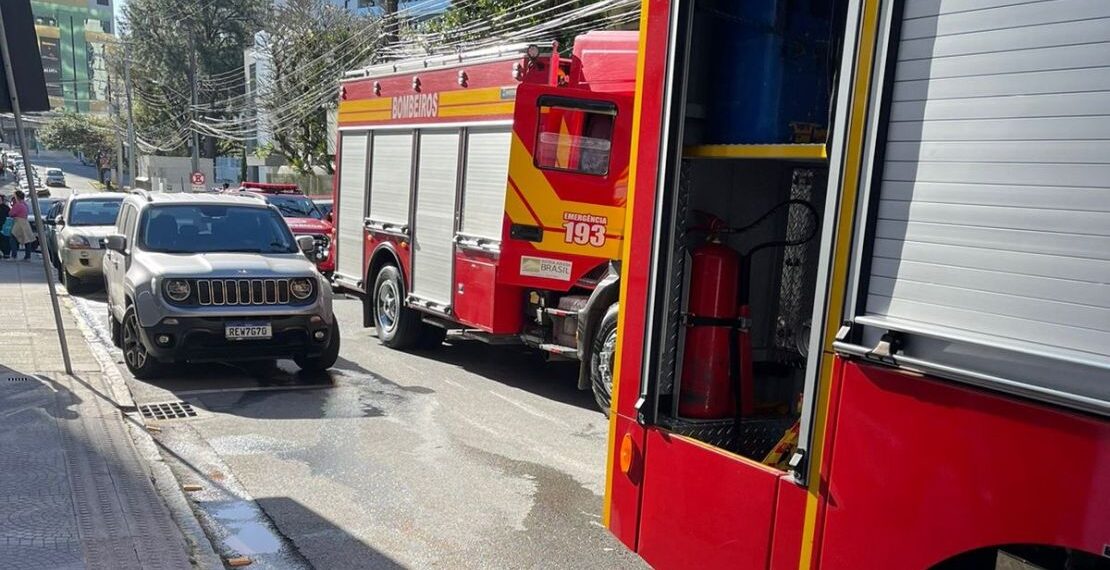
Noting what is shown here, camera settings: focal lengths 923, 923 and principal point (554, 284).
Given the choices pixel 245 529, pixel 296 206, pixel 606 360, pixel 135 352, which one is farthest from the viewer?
pixel 296 206

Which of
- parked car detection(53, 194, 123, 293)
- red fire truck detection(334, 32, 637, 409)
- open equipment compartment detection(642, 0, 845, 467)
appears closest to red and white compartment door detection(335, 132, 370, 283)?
red fire truck detection(334, 32, 637, 409)

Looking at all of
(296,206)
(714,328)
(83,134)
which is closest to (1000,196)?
(714,328)

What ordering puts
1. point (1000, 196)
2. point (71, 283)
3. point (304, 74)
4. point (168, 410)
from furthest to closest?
point (304, 74) < point (71, 283) < point (168, 410) < point (1000, 196)

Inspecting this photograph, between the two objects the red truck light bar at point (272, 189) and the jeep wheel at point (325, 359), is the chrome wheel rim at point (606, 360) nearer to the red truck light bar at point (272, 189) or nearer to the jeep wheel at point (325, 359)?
the jeep wheel at point (325, 359)

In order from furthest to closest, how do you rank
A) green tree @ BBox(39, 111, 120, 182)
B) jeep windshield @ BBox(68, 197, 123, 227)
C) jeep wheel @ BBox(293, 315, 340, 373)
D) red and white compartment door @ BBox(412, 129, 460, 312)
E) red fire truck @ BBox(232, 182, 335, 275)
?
green tree @ BBox(39, 111, 120, 182) → red fire truck @ BBox(232, 182, 335, 275) → jeep windshield @ BBox(68, 197, 123, 227) → red and white compartment door @ BBox(412, 129, 460, 312) → jeep wheel @ BBox(293, 315, 340, 373)

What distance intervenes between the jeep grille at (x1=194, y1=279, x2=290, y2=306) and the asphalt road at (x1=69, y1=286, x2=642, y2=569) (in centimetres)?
86

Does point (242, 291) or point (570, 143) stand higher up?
point (570, 143)

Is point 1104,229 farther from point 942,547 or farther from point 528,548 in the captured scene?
point 528,548

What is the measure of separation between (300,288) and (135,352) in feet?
5.64

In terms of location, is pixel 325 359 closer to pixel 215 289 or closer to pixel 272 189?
pixel 215 289

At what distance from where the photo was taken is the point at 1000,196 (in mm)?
2266

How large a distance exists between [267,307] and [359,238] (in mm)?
3202

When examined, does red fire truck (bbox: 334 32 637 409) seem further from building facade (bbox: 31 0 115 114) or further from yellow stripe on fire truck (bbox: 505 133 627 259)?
building facade (bbox: 31 0 115 114)

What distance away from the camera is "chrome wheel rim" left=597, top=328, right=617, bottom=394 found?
7.71 metres
